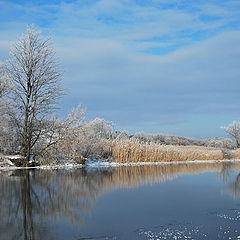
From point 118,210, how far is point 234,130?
138 ft

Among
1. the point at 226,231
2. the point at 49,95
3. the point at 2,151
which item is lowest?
the point at 226,231

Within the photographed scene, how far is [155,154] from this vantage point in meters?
20.3

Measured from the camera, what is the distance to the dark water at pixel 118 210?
532 centimetres

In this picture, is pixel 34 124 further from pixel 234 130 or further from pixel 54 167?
pixel 234 130

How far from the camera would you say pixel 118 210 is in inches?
276

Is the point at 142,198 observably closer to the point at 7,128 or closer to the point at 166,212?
the point at 166,212

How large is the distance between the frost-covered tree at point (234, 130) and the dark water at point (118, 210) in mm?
36136

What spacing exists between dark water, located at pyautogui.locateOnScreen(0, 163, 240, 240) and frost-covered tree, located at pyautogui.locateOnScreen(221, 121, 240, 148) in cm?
3614

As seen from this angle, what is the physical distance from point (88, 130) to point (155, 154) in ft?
15.4

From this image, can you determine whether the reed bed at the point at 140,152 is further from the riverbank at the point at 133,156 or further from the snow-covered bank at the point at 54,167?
the snow-covered bank at the point at 54,167

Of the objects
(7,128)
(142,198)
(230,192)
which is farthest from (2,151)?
(230,192)

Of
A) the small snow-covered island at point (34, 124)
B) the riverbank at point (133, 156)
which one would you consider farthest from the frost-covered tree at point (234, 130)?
the small snow-covered island at point (34, 124)

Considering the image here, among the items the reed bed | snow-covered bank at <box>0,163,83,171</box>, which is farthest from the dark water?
the reed bed

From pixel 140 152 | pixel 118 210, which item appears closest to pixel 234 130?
pixel 140 152
